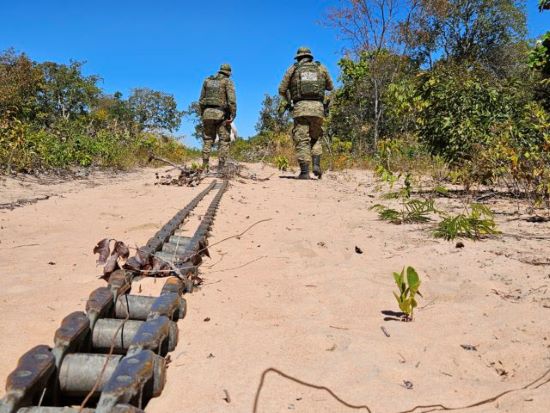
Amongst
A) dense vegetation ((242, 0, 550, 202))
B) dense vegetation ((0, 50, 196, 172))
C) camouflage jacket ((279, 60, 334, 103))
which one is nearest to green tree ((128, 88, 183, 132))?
dense vegetation ((0, 50, 196, 172))

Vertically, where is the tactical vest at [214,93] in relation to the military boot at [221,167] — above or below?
above

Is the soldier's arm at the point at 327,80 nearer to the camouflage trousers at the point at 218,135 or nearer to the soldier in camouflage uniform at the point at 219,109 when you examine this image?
the soldier in camouflage uniform at the point at 219,109

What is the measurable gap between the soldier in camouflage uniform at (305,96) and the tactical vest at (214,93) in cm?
147

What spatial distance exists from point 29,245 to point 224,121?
7655 millimetres

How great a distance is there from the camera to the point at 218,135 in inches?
429

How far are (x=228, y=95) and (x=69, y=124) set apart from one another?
227 inches

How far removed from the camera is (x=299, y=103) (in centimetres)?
952

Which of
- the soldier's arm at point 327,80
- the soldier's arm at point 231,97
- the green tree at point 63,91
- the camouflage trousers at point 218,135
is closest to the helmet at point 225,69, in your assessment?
the soldier's arm at point 231,97

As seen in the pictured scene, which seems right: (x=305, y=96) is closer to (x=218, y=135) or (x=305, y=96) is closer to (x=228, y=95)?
(x=228, y=95)

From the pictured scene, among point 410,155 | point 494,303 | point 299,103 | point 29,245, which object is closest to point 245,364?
point 494,303

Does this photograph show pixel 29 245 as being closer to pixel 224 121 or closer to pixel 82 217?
pixel 82 217

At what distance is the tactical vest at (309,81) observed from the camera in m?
9.34

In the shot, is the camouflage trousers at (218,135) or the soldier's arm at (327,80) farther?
the camouflage trousers at (218,135)

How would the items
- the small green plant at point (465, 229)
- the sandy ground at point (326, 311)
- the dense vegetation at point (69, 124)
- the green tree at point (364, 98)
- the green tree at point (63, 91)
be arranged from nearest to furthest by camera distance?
1. the sandy ground at point (326, 311)
2. the small green plant at point (465, 229)
3. the dense vegetation at point (69, 124)
4. the green tree at point (364, 98)
5. the green tree at point (63, 91)
